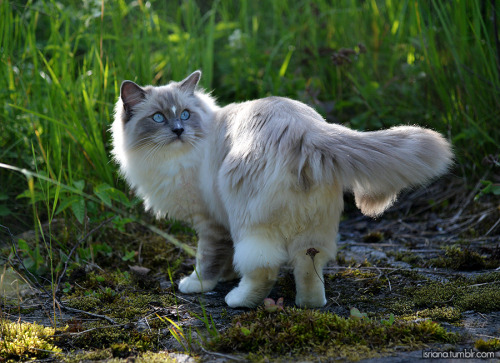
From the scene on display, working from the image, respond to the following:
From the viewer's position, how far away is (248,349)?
71.0 inches

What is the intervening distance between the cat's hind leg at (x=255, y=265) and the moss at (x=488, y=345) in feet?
2.85

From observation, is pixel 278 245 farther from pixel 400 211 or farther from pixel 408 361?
pixel 400 211

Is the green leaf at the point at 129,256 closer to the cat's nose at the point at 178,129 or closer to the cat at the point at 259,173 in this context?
the cat at the point at 259,173

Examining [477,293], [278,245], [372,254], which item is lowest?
[372,254]

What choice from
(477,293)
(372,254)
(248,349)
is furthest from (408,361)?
(372,254)

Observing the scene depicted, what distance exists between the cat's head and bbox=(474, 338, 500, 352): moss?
166 cm

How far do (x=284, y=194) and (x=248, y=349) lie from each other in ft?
2.17

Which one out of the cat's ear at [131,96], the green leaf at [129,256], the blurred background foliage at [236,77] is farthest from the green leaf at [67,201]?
the cat's ear at [131,96]

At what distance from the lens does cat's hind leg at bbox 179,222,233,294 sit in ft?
8.70

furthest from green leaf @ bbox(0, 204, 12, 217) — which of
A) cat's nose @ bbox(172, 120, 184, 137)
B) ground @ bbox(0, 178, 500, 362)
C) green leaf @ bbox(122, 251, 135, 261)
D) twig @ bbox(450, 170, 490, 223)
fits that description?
twig @ bbox(450, 170, 490, 223)

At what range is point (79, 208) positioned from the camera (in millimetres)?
2756

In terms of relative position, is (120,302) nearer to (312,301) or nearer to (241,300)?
(241,300)

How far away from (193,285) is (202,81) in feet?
6.39

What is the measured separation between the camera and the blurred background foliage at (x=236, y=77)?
3086 mm
